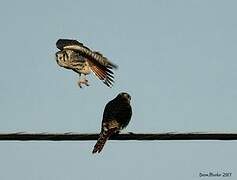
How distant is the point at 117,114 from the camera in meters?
11.8

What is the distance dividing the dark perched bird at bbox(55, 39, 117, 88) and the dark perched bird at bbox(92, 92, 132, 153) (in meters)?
0.77

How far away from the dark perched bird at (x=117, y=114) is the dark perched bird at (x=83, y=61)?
773 millimetres

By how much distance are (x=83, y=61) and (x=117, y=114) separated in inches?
81.8

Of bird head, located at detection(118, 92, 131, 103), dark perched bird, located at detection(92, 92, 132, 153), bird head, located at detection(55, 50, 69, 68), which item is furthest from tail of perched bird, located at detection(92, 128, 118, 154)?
bird head, located at detection(118, 92, 131, 103)

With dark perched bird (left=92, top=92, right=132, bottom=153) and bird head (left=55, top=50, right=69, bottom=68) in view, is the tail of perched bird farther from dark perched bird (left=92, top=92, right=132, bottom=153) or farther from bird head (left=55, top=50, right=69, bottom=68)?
bird head (left=55, top=50, right=69, bottom=68)

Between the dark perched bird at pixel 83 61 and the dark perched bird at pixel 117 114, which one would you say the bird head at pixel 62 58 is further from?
the dark perched bird at pixel 117 114

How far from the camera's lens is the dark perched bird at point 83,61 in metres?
9.66

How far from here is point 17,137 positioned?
7.32 meters

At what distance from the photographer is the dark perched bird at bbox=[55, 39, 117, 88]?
31.7 ft
